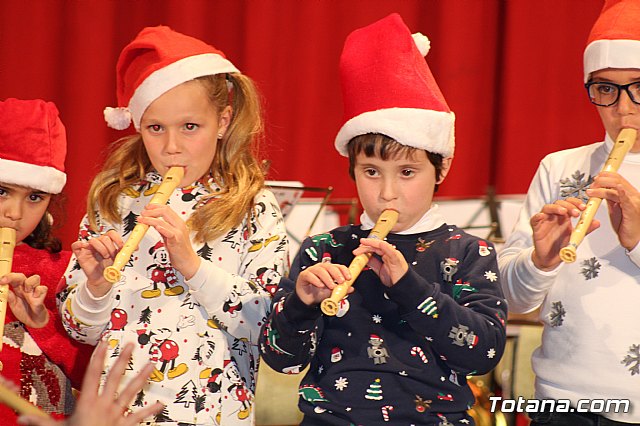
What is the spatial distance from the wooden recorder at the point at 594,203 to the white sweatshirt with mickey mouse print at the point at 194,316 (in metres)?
0.65

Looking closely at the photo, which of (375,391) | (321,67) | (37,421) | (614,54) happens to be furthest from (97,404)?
(321,67)

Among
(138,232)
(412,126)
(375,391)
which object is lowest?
(375,391)

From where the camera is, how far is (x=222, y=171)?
85.4 inches

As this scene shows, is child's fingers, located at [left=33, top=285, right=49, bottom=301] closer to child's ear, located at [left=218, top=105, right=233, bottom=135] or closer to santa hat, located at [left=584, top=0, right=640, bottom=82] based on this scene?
child's ear, located at [left=218, top=105, right=233, bottom=135]

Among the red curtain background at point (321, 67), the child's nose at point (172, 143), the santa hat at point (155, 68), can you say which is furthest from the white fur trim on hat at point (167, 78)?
the red curtain background at point (321, 67)

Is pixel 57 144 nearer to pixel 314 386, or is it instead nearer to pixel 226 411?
pixel 226 411

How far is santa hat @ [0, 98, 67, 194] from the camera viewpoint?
7.10 feet

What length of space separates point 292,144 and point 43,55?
→ 1194 mm

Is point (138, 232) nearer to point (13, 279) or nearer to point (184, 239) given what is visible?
point (184, 239)

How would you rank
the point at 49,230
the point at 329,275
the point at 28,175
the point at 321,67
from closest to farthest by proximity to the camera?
the point at 329,275, the point at 28,175, the point at 49,230, the point at 321,67

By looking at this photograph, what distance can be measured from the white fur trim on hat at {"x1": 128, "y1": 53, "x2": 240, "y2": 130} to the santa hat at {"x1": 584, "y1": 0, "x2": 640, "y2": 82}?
864mm

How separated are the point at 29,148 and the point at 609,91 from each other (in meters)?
1.37

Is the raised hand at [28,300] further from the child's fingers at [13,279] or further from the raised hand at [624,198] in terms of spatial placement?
the raised hand at [624,198]

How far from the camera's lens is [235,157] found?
216cm
